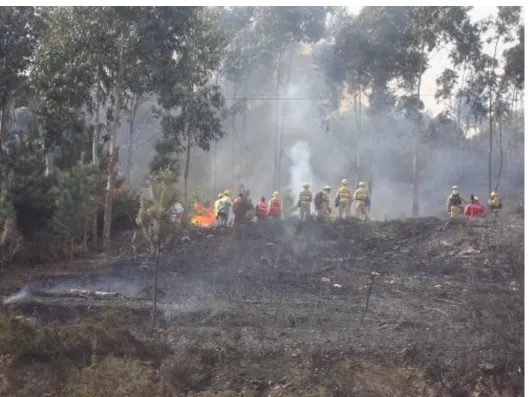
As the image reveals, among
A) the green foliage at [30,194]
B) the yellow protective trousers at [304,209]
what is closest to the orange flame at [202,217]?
the yellow protective trousers at [304,209]

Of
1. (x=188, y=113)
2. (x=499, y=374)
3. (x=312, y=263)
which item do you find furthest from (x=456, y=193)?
(x=499, y=374)

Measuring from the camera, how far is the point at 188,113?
19734 millimetres

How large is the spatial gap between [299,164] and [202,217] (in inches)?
641

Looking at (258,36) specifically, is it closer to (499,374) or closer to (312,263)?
(312,263)

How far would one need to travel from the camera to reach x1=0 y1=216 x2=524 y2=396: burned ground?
29.5 ft

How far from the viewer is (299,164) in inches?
1534

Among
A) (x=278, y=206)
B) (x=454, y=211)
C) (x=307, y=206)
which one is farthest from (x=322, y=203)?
(x=454, y=211)

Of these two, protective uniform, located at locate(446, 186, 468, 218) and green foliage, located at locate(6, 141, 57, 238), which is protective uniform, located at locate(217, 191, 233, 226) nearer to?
green foliage, located at locate(6, 141, 57, 238)

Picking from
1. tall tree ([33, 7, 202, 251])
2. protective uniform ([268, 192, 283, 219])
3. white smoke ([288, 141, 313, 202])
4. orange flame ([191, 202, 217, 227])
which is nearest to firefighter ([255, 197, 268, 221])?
protective uniform ([268, 192, 283, 219])

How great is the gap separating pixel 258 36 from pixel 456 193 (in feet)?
44.3

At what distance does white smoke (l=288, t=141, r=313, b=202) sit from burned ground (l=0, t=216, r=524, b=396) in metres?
20.0

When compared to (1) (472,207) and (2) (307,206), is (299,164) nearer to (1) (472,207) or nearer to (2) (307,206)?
(2) (307,206)

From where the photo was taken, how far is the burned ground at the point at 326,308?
8977 mm

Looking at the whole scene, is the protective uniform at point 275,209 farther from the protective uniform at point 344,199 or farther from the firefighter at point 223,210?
the protective uniform at point 344,199
